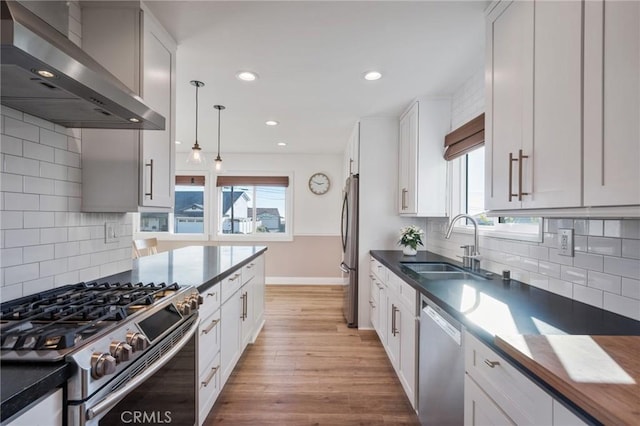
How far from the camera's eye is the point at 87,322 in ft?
3.33

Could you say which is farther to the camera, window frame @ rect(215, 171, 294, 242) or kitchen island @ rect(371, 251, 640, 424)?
window frame @ rect(215, 171, 294, 242)

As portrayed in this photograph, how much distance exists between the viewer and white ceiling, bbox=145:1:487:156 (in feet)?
5.66

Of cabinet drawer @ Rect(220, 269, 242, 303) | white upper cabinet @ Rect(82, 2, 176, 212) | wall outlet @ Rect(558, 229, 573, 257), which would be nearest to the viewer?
wall outlet @ Rect(558, 229, 573, 257)

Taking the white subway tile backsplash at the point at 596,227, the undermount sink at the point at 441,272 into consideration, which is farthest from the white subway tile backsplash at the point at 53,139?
the white subway tile backsplash at the point at 596,227

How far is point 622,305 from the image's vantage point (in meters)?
1.24

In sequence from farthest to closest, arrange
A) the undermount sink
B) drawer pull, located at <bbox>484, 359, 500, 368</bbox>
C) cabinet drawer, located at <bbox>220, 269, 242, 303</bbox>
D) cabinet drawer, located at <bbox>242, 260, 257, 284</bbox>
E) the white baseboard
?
the white baseboard, cabinet drawer, located at <bbox>242, 260, 257, 284</bbox>, the undermount sink, cabinet drawer, located at <bbox>220, 269, 242, 303</bbox>, drawer pull, located at <bbox>484, 359, 500, 368</bbox>

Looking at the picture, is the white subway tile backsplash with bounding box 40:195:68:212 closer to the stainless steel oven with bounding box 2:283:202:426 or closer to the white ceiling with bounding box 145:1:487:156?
the stainless steel oven with bounding box 2:283:202:426

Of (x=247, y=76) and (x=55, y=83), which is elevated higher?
(x=247, y=76)

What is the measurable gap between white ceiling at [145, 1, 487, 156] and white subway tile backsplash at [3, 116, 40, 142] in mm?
896

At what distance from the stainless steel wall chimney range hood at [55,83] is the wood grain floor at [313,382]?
1.85 m

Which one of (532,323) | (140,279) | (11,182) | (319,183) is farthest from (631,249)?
(319,183)

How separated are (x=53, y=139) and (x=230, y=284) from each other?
53.0 inches

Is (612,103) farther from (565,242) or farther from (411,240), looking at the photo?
(411,240)

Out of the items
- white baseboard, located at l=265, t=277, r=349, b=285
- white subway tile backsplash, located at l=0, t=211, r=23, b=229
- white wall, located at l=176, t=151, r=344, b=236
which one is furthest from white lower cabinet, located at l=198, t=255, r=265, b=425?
white wall, located at l=176, t=151, r=344, b=236
